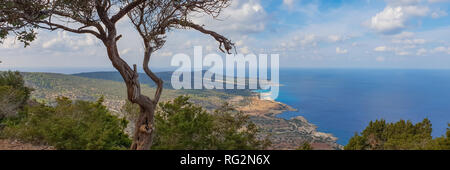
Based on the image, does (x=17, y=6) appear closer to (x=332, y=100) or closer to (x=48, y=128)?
(x=48, y=128)

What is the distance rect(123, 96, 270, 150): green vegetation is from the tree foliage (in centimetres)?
142

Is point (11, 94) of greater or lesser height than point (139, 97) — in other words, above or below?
below

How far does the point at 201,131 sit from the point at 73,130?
3.80 metres

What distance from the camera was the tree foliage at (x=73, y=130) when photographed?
21.8 feet

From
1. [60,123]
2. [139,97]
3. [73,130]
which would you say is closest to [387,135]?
[139,97]

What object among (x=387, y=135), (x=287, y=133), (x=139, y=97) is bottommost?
(x=287, y=133)

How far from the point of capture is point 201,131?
→ 778 centimetres

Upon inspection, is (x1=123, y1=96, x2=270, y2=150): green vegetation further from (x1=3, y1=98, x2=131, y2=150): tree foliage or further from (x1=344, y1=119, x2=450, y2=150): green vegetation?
(x1=344, y1=119, x2=450, y2=150): green vegetation

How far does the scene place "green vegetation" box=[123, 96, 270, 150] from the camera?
7.49 metres

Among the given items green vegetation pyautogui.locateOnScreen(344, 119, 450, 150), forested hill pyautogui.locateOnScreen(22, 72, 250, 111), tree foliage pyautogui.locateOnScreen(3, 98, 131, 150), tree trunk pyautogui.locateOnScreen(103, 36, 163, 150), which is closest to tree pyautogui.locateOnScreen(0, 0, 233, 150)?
tree trunk pyautogui.locateOnScreen(103, 36, 163, 150)

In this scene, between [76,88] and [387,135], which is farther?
[76,88]

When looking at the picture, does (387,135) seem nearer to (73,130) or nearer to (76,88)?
(73,130)
